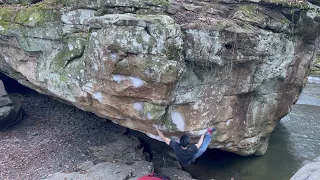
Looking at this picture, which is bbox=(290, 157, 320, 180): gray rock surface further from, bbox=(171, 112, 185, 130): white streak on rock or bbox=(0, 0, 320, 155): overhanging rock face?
bbox=(171, 112, 185, 130): white streak on rock

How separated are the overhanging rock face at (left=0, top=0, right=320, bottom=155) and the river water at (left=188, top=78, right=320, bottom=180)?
84 cm

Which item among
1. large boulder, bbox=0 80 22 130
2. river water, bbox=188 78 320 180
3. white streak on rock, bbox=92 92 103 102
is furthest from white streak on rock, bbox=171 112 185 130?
large boulder, bbox=0 80 22 130

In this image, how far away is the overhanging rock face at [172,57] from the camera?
27.2 ft

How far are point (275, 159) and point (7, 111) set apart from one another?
10150 millimetres

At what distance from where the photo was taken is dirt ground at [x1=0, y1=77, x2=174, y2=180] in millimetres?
10344

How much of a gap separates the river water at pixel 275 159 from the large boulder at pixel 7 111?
6.98m

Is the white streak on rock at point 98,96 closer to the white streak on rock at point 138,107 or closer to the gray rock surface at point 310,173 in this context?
the white streak on rock at point 138,107

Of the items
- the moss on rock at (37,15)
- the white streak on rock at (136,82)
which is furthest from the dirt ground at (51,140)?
the moss on rock at (37,15)

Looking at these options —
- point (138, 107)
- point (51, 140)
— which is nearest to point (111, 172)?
point (138, 107)

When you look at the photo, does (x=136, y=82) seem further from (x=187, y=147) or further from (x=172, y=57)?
(x=187, y=147)

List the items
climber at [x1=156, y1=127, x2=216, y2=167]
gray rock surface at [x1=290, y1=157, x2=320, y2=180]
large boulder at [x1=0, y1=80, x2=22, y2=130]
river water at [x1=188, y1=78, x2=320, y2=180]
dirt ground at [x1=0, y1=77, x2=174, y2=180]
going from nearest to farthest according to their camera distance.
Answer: gray rock surface at [x1=290, y1=157, x2=320, y2=180] → climber at [x1=156, y1=127, x2=216, y2=167] → dirt ground at [x1=0, y1=77, x2=174, y2=180] → river water at [x1=188, y1=78, x2=320, y2=180] → large boulder at [x1=0, y1=80, x2=22, y2=130]

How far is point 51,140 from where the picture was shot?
38.8 ft

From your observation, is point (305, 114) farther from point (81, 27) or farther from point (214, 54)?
point (81, 27)

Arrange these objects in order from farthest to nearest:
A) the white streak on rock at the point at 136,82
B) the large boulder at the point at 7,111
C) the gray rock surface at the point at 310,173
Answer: the large boulder at the point at 7,111 → the white streak on rock at the point at 136,82 → the gray rock surface at the point at 310,173
